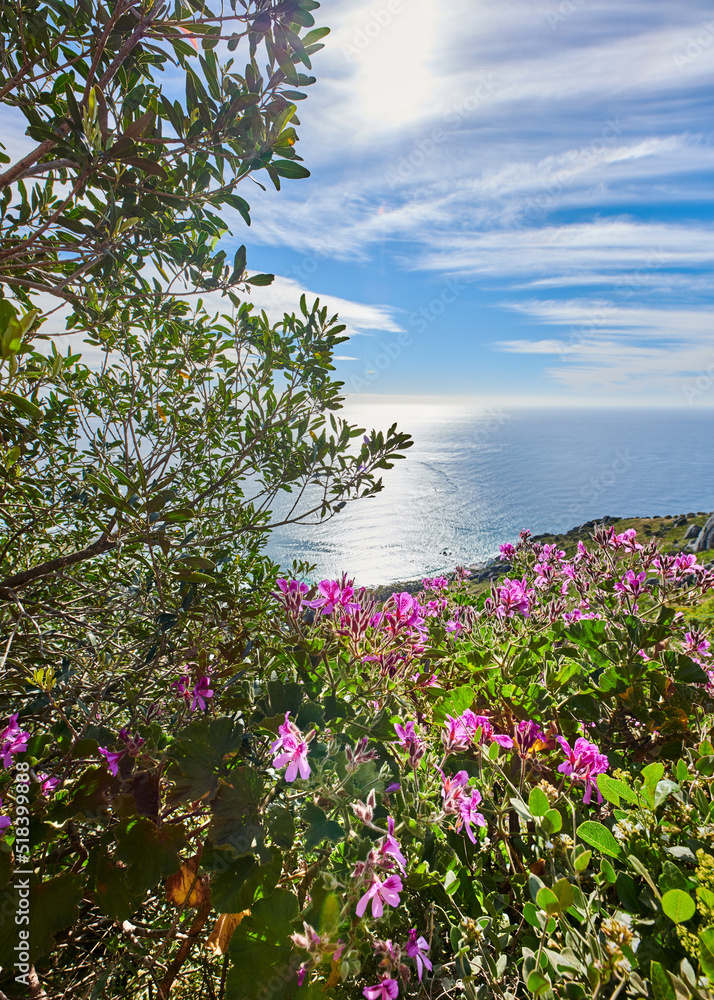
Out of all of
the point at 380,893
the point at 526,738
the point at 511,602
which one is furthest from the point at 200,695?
the point at 511,602

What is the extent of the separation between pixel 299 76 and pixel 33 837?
243cm

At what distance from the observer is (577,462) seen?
260ft

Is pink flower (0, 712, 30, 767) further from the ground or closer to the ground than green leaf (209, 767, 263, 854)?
further from the ground

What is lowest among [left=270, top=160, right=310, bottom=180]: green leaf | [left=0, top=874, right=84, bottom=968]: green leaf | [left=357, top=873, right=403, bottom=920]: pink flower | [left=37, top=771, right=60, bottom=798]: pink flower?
[left=0, top=874, right=84, bottom=968]: green leaf

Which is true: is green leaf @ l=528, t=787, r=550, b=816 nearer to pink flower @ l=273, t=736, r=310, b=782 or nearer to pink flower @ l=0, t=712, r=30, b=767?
pink flower @ l=273, t=736, r=310, b=782

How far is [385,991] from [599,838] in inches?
20.4

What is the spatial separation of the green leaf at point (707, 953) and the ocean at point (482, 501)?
19.9 feet

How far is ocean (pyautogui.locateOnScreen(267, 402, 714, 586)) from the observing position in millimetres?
31266

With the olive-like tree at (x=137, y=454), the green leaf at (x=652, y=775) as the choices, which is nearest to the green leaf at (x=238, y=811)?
the olive-like tree at (x=137, y=454)

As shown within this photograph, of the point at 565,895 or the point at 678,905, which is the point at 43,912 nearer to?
the point at 565,895

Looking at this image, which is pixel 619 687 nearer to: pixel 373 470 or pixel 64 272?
pixel 373 470

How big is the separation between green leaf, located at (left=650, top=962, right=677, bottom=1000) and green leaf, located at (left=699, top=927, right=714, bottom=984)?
2.5 inches

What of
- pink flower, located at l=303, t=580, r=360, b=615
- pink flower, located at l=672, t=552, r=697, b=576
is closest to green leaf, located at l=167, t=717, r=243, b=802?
pink flower, located at l=303, t=580, r=360, b=615

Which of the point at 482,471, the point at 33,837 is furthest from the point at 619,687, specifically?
the point at 482,471
